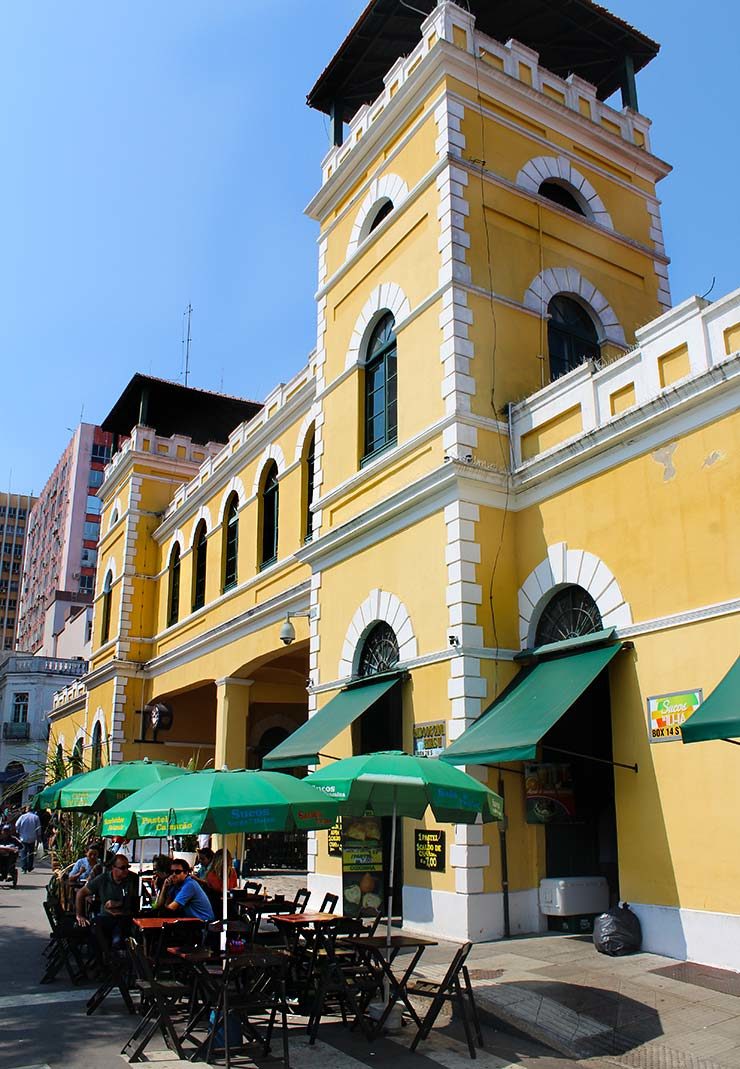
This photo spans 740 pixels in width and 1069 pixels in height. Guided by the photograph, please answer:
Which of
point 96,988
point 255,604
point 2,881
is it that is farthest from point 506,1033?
point 2,881

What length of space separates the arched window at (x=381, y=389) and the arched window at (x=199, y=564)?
1085 centimetres

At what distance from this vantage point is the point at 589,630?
11562mm

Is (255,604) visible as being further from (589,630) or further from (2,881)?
(589,630)

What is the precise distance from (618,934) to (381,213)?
1218 centimetres

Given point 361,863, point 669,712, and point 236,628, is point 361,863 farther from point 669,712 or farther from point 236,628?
point 236,628

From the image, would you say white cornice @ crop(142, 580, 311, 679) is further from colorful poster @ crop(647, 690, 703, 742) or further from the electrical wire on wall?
colorful poster @ crop(647, 690, 703, 742)

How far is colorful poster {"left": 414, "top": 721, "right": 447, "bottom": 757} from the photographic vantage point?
477 inches

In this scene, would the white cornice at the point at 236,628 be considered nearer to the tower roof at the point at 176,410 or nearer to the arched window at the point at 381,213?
the arched window at the point at 381,213

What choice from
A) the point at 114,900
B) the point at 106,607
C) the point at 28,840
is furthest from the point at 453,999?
the point at 106,607

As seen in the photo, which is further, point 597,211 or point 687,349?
point 597,211

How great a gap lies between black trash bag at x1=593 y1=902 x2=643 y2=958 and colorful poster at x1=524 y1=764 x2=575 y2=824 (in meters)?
1.83

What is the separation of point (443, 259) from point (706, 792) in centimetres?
822

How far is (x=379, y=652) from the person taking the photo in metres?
14.3

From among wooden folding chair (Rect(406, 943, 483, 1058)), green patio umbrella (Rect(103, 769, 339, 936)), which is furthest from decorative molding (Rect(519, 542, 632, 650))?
wooden folding chair (Rect(406, 943, 483, 1058))
